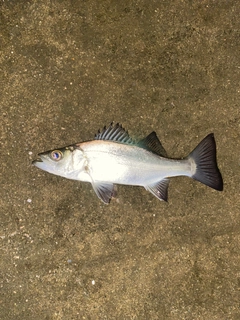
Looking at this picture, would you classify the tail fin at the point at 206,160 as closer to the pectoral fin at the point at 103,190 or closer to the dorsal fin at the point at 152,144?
the dorsal fin at the point at 152,144

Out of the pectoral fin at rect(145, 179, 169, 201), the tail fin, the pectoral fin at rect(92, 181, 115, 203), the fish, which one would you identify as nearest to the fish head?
the fish

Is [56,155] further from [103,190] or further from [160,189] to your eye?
[160,189]

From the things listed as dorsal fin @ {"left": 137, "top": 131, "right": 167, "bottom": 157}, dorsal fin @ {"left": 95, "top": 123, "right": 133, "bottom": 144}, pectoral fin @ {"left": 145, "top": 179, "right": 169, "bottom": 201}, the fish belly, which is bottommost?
pectoral fin @ {"left": 145, "top": 179, "right": 169, "bottom": 201}

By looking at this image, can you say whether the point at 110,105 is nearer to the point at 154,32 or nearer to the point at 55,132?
the point at 55,132

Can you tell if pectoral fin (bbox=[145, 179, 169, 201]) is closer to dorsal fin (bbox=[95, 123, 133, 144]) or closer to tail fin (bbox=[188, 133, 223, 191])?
tail fin (bbox=[188, 133, 223, 191])

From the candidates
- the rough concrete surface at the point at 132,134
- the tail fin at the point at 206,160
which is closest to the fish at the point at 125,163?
the tail fin at the point at 206,160

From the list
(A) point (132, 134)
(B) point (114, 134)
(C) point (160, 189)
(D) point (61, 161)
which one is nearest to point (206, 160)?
(C) point (160, 189)
